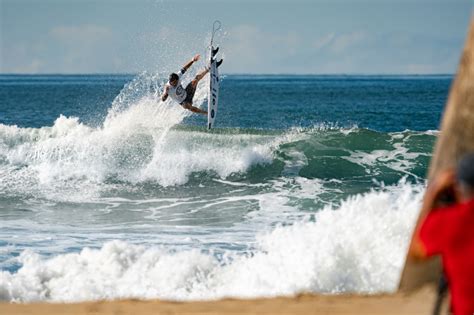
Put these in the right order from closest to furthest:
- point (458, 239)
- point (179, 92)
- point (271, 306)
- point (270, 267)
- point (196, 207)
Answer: point (458, 239) → point (271, 306) → point (270, 267) → point (196, 207) → point (179, 92)

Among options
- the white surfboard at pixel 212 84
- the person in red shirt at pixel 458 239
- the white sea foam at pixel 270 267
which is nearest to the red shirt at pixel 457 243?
the person in red shirt at pixel 458 239

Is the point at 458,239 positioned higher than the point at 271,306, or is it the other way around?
the point at 458,239

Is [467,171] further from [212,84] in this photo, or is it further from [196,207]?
[212,84]

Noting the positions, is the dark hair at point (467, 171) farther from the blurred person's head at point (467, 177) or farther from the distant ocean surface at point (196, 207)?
the distant ocean surface at point (196, 207)

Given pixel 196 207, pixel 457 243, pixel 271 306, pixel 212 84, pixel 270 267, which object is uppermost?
pixel 212 84

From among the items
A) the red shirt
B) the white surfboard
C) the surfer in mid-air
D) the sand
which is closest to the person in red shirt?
the red shirt

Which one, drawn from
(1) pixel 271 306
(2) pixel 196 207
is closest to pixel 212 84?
(2) pixel 196 207

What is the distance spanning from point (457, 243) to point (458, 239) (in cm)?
2

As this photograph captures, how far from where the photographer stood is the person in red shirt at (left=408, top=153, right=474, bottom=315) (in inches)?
142

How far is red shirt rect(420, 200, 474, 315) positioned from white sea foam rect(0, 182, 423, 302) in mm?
3344

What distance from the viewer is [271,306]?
6.01 meters

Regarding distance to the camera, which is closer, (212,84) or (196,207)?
(196,207)

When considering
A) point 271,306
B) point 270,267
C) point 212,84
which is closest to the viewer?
point 271,306

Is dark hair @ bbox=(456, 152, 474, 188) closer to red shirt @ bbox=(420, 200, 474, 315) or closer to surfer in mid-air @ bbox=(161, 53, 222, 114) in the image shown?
red shirt @ bbox=(420, 200, 474, 315)
